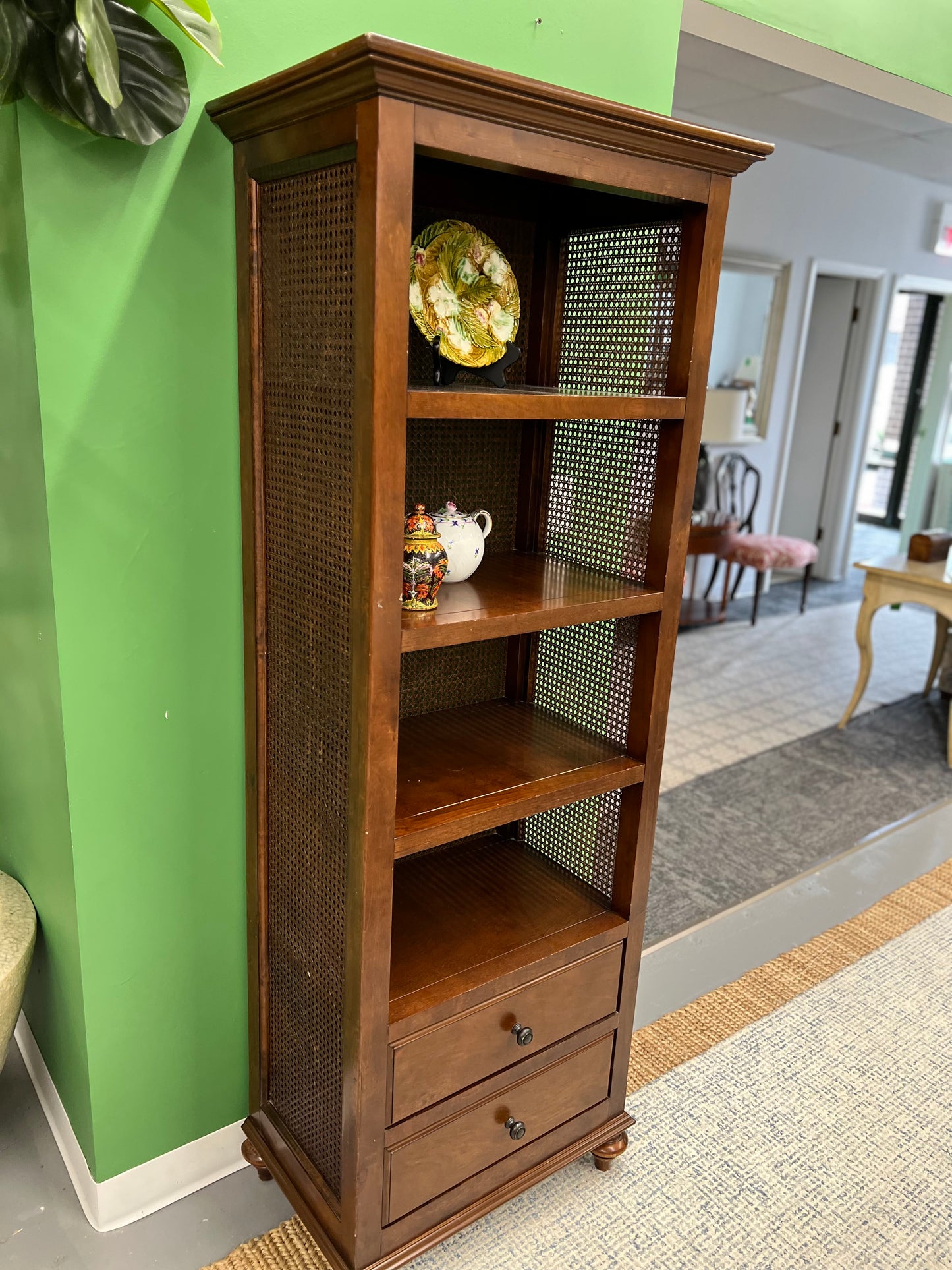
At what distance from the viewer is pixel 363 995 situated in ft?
4.50

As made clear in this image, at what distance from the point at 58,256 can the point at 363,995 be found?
1097mm

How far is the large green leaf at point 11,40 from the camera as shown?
111cm

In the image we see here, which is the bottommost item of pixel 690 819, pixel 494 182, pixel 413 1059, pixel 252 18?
pixel 690 819

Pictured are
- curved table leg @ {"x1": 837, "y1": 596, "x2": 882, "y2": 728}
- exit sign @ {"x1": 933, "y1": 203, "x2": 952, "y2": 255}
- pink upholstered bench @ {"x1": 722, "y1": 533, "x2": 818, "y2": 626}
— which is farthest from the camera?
exit sign @ {"x1": 933, "y1": 203, "x2": 952, "y2": 255}

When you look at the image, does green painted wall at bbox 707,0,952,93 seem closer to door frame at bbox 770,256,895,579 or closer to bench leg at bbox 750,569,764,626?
bench leg at bbox 750,569,764,626

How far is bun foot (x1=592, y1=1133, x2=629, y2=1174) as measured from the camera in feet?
6.00

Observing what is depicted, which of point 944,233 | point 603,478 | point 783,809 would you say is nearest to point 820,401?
point 944,233

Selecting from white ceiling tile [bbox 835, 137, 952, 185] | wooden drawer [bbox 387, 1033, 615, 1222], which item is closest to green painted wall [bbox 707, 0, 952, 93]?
wooden drawer [bbox 387, 1033, 615, 1222]

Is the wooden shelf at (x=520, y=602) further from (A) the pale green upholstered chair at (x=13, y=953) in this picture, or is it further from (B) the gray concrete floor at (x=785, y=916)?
(B) the gray concrete floor at (x=785, y=916)

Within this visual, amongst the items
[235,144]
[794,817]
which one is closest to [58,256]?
[235,144]

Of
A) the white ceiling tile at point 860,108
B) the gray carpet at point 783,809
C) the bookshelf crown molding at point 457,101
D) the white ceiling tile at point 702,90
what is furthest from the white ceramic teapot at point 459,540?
the white ceiling tile at point 860,108

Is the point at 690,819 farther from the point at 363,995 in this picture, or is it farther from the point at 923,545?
the point at 363,995

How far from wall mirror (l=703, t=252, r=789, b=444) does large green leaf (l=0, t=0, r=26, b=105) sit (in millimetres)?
4648

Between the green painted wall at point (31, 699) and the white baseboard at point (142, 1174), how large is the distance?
0.25 ft
